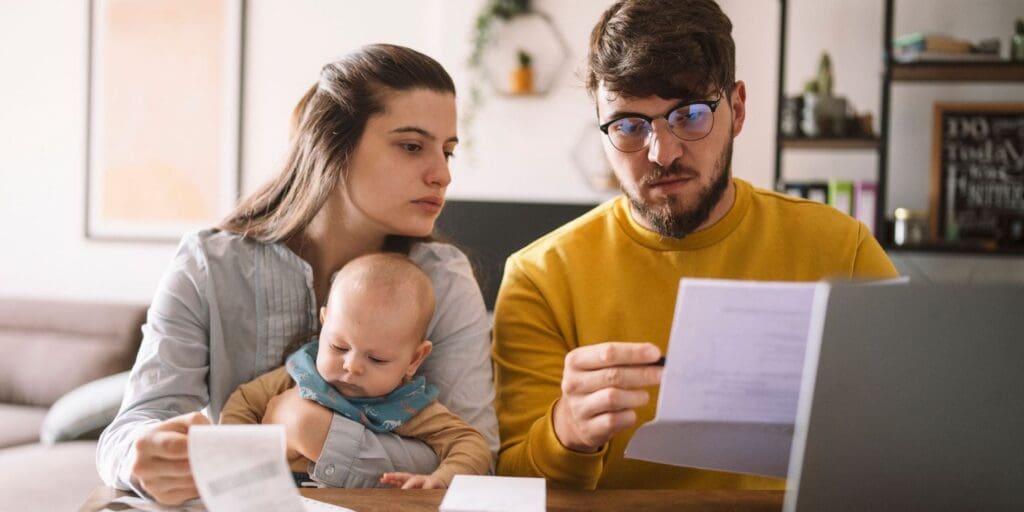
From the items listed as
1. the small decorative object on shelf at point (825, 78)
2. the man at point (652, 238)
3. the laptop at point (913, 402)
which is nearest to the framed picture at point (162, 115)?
the small decorative object on shelf at point (825, 78)

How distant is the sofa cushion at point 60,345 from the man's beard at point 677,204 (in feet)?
7.70

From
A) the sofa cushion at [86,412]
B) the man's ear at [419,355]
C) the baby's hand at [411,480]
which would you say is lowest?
the sofa cushion at [86,412]

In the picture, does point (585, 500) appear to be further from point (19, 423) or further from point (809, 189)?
point (19, 423)

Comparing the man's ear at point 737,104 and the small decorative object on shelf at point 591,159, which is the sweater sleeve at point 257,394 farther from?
the small decorative object on shelf at point 591,159

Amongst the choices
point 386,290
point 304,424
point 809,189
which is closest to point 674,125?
point 386,290

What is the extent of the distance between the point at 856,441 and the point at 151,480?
74 cm

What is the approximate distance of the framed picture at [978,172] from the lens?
303cm

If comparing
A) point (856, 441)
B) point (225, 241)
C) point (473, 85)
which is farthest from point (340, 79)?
point (473, 85)

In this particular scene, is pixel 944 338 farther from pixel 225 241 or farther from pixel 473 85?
pixel 473 85

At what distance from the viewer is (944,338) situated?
774 mm

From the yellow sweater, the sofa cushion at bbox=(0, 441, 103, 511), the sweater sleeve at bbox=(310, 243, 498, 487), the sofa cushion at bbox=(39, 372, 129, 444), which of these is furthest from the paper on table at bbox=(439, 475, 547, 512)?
the sofa cushion at bbox=(39, 372, 129, 444)

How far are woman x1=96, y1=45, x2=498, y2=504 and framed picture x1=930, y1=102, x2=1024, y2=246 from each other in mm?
2220

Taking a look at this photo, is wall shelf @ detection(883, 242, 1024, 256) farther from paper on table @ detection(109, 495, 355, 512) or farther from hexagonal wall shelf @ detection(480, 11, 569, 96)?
paper on table @ detection(109, 495, 355, 512)

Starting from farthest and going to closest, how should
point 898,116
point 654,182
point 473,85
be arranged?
point 473,85
point 898,116
point 654,182
